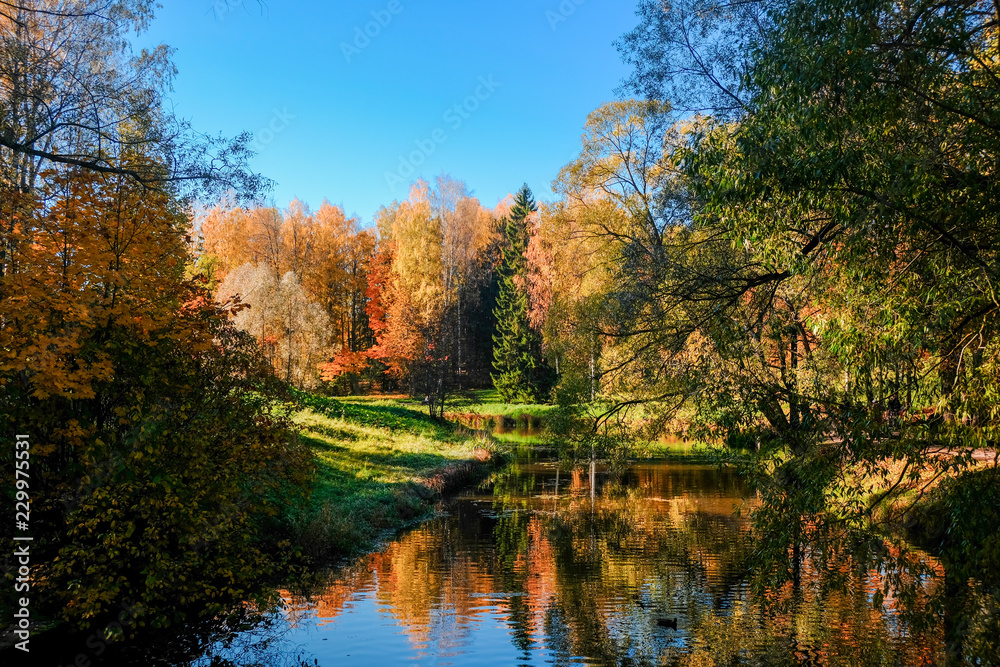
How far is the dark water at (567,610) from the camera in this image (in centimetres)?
941

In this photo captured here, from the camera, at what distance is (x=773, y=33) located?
717 centimetres

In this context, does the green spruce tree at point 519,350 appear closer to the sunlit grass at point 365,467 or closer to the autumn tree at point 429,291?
the autumn tree at point 429,291

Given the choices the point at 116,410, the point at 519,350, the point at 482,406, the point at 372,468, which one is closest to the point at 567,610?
the point at 116,410

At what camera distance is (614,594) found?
39.4 ft

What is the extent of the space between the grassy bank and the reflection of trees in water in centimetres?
88

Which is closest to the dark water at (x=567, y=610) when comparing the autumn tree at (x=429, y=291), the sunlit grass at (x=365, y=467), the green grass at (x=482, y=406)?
the sunlit grass at (x=365, y=467)

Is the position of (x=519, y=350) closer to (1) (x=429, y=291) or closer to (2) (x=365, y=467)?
(1) (x=429, y=291)

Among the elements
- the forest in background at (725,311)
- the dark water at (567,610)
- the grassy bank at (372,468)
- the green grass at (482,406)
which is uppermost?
the forest in background at (725,311)

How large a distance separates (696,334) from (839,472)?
5461mm

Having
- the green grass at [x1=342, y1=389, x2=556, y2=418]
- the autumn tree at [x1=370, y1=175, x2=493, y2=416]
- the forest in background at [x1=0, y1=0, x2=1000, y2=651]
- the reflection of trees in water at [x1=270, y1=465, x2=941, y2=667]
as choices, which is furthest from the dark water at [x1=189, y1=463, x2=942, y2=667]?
the green grass at [x1=342, y1=389, x2=556, y2=418]

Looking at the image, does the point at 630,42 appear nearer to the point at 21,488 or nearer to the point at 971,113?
the point at 971,113

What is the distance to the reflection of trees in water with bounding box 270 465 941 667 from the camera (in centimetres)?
958

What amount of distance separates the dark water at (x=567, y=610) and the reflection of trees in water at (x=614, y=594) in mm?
32

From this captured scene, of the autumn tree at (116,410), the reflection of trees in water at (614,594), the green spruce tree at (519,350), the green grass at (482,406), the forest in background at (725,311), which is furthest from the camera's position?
the green spruce tree at (519,350)
